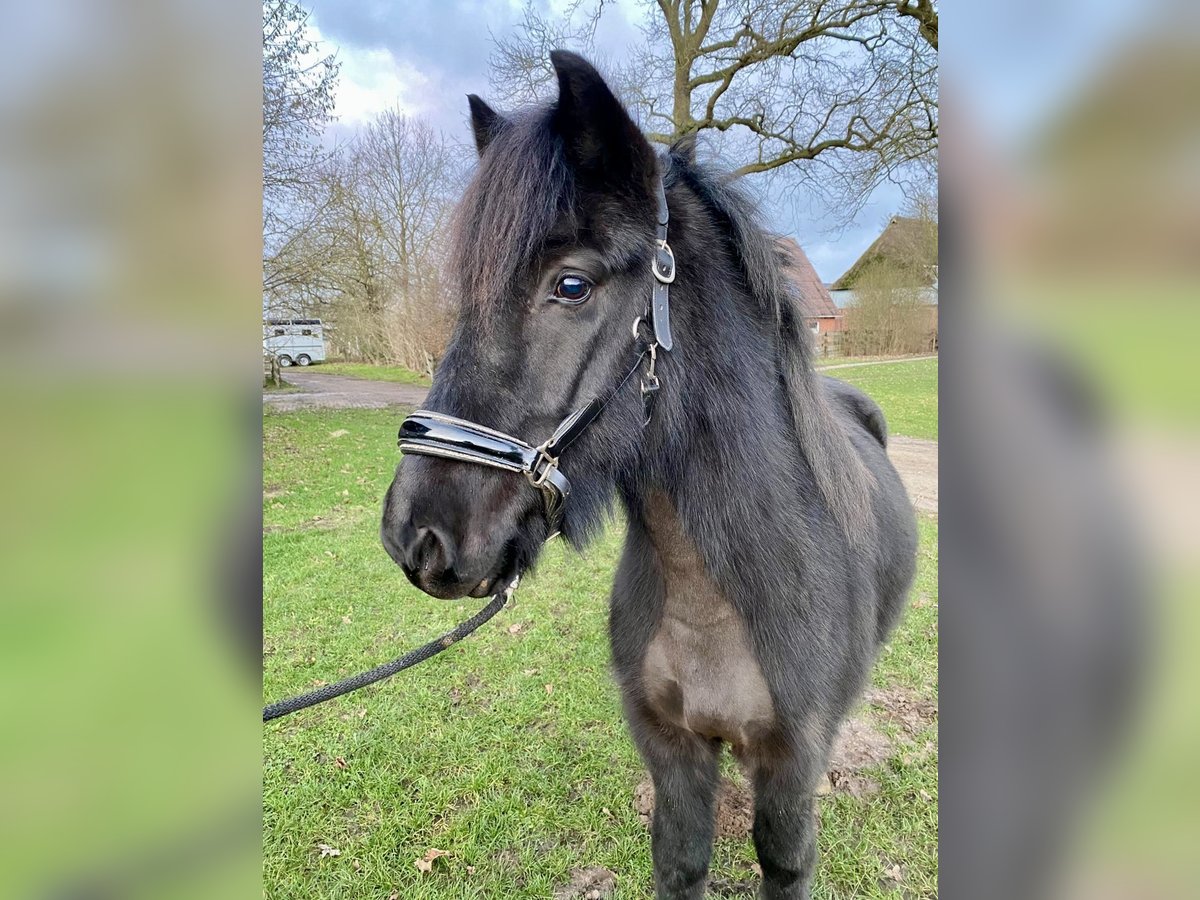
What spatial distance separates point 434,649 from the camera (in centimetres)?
178

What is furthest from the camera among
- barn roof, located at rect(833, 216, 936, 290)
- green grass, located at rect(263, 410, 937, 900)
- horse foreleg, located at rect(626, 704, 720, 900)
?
green grass, located at rect(263, 410, 937, 900)

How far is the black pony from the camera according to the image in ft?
4.75

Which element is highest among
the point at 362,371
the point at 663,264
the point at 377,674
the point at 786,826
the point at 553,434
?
the point at 362,371

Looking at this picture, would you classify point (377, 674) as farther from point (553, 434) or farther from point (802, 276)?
point (802, 276)

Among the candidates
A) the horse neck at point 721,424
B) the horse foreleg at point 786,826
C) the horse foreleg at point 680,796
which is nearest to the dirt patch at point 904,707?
the horse foreleg at point 786,826

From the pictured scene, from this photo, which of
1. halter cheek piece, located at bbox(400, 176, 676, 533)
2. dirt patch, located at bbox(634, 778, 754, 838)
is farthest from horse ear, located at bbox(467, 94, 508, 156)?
dirt patch, located at bbox(634, 778, 754, 838)

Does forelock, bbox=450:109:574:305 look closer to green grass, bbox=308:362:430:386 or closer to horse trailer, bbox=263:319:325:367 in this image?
horse trailer, bbox=263:319:325:367

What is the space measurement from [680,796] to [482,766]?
5.59ft

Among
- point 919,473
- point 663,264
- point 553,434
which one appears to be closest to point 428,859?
point 553,434

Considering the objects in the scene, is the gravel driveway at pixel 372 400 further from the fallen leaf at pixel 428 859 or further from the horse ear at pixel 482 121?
the horse ear at pixel 482 121

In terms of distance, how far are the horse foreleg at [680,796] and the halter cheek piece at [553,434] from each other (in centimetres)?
100

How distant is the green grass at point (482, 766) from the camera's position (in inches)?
109

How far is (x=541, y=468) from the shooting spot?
144 cm
